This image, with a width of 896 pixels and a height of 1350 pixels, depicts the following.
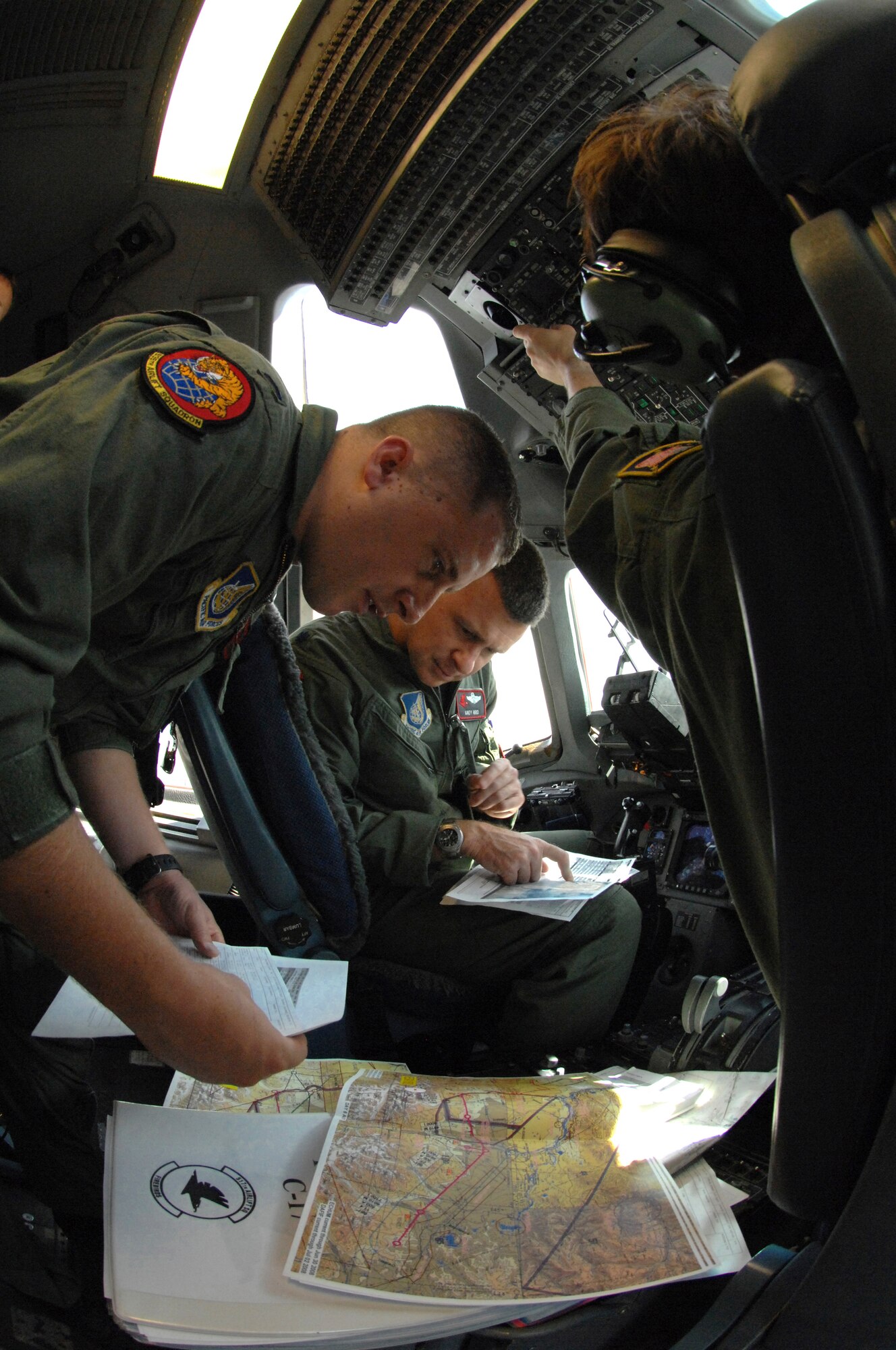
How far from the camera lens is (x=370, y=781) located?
2.03m

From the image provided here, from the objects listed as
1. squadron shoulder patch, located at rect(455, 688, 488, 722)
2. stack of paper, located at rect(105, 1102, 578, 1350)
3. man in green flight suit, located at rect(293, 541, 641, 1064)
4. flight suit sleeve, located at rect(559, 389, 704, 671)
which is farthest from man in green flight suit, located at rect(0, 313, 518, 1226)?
squadron shoulder patch, located at rect(455, 688, 488, 722)

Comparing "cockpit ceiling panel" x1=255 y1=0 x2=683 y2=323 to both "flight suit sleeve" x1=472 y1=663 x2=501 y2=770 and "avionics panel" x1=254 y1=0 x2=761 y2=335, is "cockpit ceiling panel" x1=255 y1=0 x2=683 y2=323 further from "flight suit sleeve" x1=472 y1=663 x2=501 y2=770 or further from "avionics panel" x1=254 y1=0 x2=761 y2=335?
"flight suit sleeve" x1=472 y1=663 x2=501 y2=770

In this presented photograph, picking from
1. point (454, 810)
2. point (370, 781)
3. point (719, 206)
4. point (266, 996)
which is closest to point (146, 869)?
point (266, 996)

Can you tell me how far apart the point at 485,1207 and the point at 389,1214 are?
109 millimetres

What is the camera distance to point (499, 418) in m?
2.56

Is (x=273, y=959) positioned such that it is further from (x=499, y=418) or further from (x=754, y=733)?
(x=499, y=418)

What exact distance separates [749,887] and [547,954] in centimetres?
108

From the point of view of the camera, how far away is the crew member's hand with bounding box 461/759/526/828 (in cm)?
215

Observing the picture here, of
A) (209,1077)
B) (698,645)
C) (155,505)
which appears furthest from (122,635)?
(698,645)

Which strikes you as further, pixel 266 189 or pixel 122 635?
pixel 266 189

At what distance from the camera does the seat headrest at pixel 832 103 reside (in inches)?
19.3

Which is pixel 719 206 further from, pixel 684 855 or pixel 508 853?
pixel 684 855

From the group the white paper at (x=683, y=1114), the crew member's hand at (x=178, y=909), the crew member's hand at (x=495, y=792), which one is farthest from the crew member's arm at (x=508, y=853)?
the crew member's hand at (x=178, y=909)

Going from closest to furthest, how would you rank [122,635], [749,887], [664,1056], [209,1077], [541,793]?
[749,887], [209,1077], [122,635], [664,1056], [541,793]
